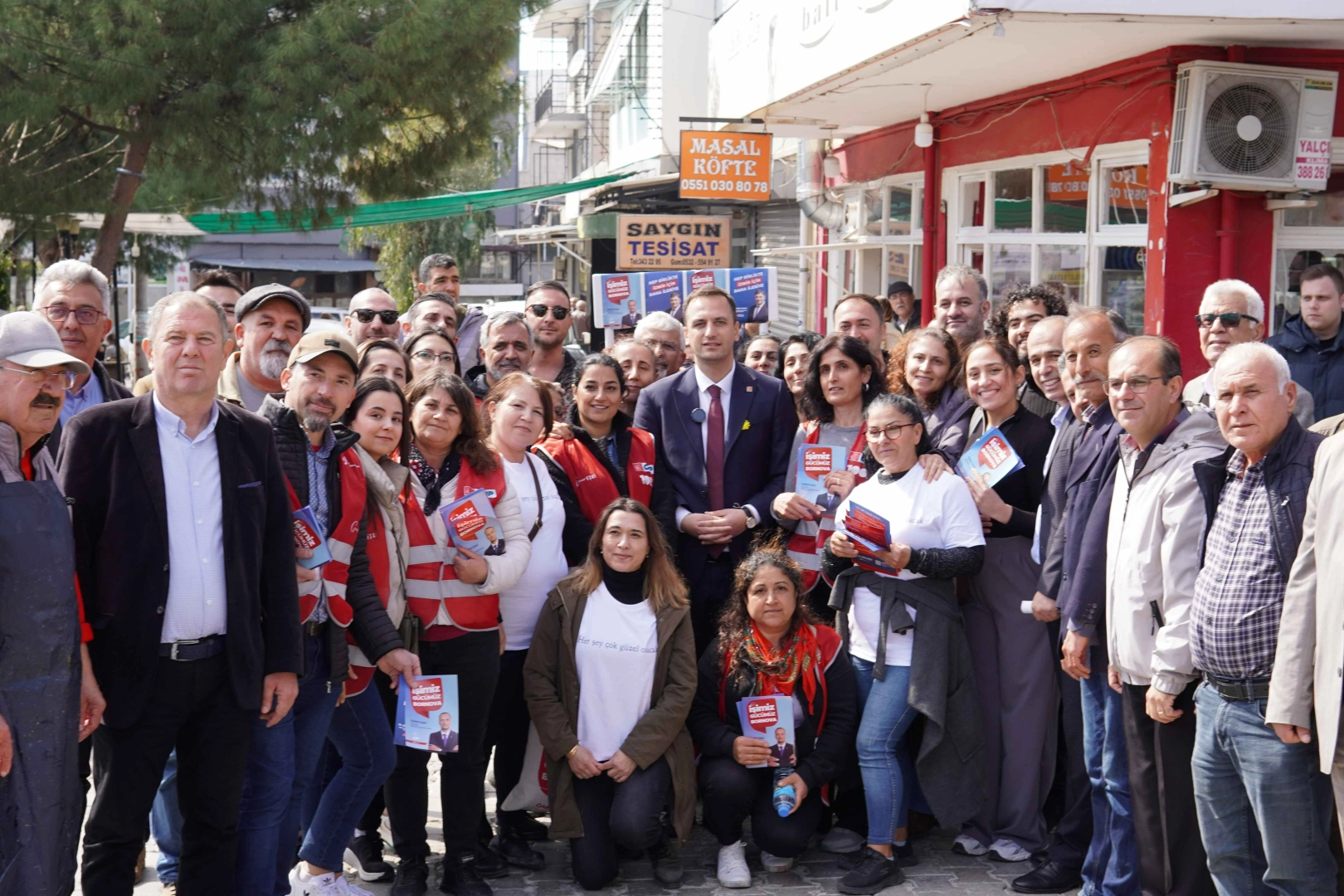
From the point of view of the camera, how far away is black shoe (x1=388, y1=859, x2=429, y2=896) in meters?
4.92

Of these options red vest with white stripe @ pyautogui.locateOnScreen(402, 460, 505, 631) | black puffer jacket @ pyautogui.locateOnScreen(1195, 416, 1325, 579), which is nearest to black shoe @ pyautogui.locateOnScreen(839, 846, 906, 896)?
red vest with white stripe @ pyautogui.locateOnScreen(402, 460, 505, 631)

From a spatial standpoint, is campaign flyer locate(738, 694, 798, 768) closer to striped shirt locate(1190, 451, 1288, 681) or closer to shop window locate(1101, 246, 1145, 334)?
striped shirt locate(1190, 451, 1288, 681)

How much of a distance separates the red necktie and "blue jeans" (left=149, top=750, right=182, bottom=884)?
2.56 m

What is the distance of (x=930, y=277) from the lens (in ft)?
41.4

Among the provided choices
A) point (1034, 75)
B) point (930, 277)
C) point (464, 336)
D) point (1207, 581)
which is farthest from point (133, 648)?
point (930, 277)

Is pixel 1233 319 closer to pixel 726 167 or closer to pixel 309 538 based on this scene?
pixel 309 538

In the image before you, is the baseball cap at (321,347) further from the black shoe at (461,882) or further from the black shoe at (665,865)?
the black shoe at (665,865)

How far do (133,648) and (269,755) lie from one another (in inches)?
25.7

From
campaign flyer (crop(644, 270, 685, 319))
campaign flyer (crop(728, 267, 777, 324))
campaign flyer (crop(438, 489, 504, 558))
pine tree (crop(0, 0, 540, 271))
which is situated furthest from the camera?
pine tree (crop(0, 0, 540, 271))

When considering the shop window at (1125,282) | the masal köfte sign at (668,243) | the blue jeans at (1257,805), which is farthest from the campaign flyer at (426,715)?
the masal köfte sign at (668,243)

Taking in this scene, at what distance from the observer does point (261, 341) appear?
4758mm

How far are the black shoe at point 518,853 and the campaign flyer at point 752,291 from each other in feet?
16.7

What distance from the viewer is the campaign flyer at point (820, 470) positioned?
18.6 feet

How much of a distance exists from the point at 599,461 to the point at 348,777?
70.7 inches
